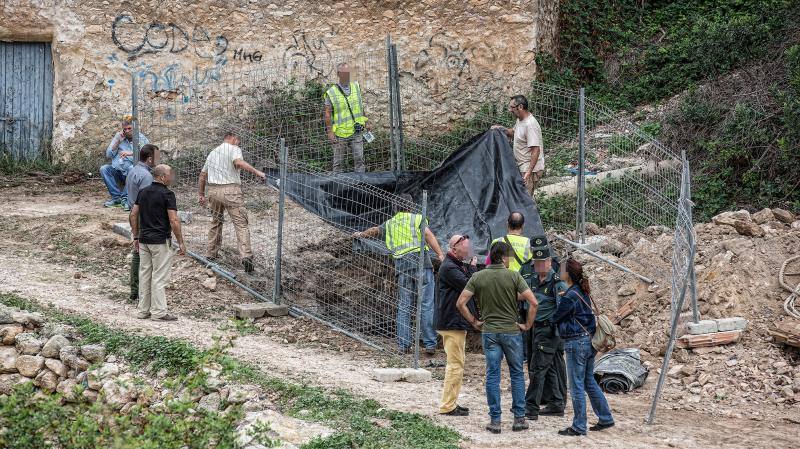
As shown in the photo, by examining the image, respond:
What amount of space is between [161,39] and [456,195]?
6.56 meters

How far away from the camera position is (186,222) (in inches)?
499

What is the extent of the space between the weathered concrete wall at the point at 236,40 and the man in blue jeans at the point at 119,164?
1934 mm

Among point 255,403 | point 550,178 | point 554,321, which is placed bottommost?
point 255,403

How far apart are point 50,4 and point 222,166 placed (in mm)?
5896

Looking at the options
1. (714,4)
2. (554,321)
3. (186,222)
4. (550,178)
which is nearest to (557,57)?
(714,4)

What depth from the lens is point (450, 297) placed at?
875 cm

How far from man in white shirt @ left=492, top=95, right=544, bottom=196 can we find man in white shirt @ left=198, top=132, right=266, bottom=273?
3.03 m

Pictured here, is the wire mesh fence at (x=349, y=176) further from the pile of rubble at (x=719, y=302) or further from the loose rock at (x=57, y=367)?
the loose rock at (x=57, y=367)

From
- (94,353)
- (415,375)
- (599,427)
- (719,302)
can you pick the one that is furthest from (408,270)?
(719,302)

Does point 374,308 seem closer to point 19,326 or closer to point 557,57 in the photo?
point 19,326

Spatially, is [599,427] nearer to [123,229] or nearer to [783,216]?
[783,216]

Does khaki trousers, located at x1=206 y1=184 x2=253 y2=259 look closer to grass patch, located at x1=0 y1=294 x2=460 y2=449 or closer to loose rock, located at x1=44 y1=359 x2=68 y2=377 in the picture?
grass patch, located at x1=0 y1=294 x2=460 y2=449

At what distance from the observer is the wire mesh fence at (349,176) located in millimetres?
11156

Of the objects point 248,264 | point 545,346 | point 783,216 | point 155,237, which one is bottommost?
point 545,346
